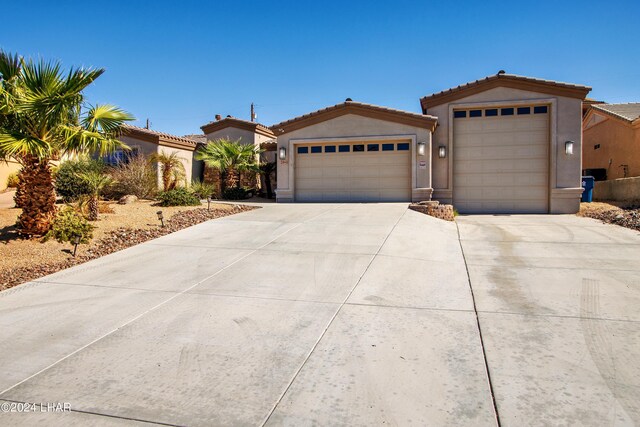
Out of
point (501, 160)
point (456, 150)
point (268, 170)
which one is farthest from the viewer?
point (268, 170)

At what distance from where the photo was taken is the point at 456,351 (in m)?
4.06

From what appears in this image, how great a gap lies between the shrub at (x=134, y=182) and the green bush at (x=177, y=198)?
2.11 m

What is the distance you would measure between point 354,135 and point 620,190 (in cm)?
1057

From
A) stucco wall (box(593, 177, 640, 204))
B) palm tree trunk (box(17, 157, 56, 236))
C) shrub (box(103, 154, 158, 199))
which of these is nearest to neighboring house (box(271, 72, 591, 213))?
stucco wall (box(593, 177, 640, 204))

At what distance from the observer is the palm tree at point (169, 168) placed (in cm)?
1753

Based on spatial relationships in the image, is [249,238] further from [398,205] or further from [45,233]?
[398,205]

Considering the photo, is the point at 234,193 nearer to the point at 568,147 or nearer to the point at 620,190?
the point at 568,147

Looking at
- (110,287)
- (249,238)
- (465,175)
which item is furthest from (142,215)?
(465,175)

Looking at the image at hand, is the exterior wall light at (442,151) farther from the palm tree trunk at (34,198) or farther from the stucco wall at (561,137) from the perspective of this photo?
the palm tree trunk at (34,198)

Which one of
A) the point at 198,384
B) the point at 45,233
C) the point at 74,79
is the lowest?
the point at 198,384

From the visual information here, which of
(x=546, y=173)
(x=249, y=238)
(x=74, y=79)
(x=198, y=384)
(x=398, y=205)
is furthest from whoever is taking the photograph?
(x=546, y=173)

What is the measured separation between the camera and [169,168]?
59.4 ft

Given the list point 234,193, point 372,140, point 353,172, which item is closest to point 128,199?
point 234,193

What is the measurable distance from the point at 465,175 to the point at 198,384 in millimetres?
15000
